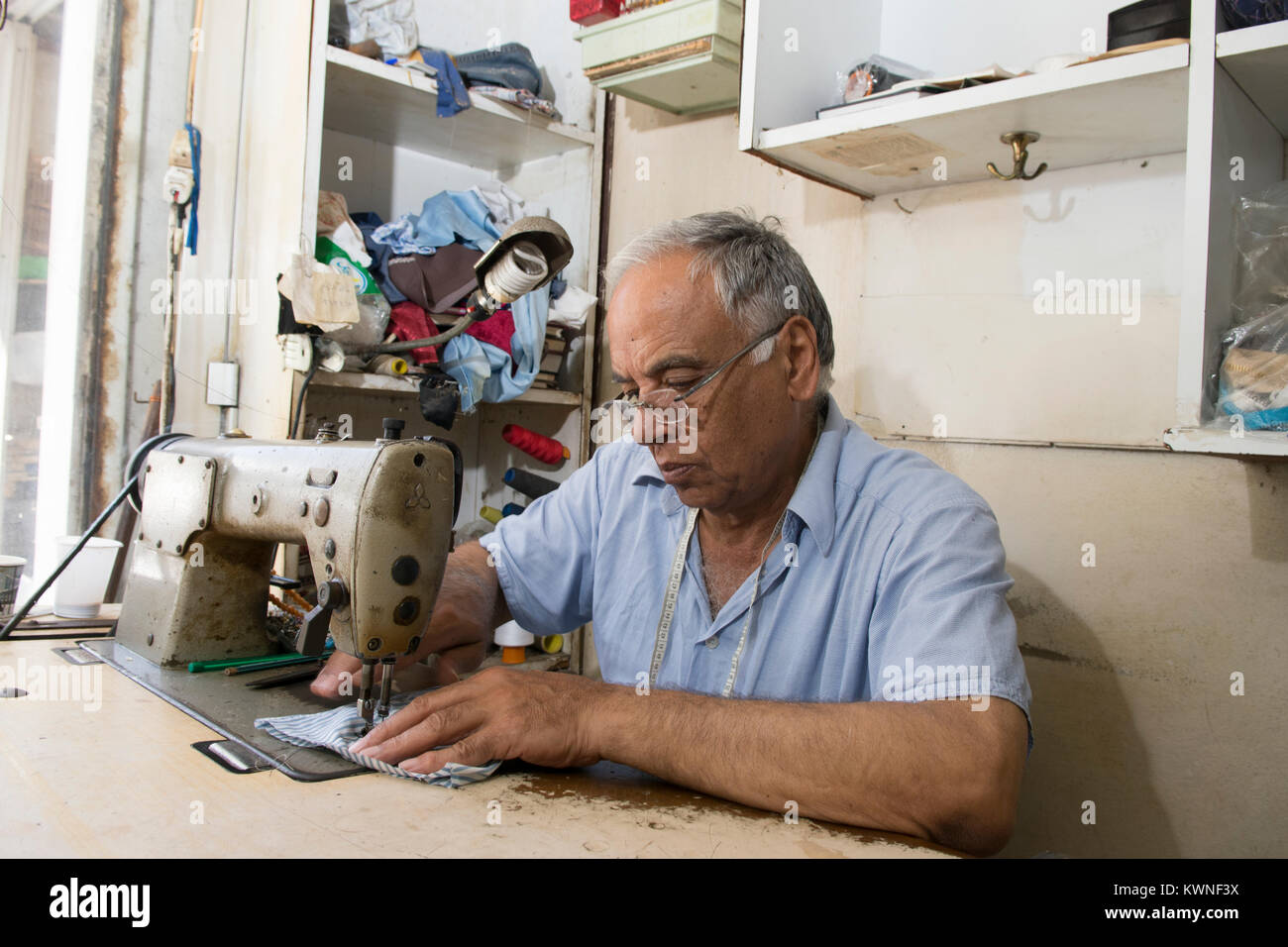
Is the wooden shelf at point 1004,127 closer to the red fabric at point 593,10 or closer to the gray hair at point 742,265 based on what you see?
the gray hair at point 742,265

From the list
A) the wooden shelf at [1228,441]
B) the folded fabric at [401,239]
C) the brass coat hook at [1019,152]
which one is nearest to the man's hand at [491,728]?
the wooden shelf at [1228,441]

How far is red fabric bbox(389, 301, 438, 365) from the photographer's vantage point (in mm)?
2148

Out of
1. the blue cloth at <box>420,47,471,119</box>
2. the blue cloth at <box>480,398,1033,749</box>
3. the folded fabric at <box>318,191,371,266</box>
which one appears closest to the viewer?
the blue cloth at <box>480,398,1033,749</box>

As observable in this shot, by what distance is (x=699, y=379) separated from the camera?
1304 millimetres

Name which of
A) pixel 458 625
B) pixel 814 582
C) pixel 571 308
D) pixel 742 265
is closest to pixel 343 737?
pixel 458 625

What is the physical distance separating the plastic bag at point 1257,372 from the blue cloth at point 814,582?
0.36m

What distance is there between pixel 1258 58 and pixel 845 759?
3.46 ft

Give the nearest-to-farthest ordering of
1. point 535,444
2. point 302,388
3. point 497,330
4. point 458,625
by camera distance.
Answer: point 458,625 → point 302,388 → point 497,330 → point 535,444

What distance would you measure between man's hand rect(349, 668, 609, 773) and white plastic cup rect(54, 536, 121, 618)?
1002 mm

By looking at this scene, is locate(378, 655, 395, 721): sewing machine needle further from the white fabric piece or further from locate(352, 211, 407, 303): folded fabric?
the white fabric piece

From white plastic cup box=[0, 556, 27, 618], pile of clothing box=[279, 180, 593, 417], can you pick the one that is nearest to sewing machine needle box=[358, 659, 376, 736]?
white plastic cup box=[0, 556, 27, 618]

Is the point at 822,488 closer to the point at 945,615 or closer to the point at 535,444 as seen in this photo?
the point at 945,615
